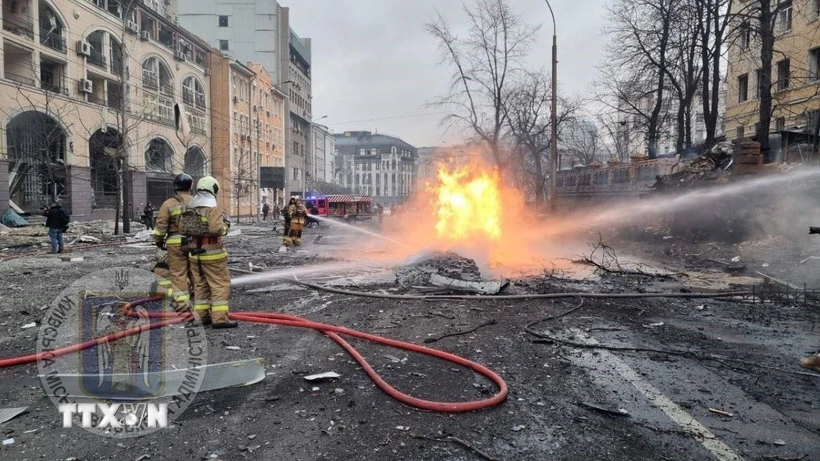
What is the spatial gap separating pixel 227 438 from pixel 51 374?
89.7 inches

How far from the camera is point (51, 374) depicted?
4277 millimetres

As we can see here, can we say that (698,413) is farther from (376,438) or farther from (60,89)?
(60,89)

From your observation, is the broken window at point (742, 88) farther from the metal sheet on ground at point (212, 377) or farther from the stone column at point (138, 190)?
the stone column at point (138, 190)

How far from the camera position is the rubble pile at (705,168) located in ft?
54.5

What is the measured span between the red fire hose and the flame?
7889 mm

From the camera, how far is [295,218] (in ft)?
50.3

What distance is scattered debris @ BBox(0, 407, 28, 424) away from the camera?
136 inches

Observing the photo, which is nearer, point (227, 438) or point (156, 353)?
→ point (227, 438)

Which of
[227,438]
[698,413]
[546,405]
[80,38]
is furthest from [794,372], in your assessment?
[80,38]

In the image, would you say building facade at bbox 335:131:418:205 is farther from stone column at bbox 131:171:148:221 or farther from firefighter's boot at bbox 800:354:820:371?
firefighter's boot at bbox 800:354:820:371

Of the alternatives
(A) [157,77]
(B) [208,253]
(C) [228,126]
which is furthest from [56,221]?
(C) [228,126]

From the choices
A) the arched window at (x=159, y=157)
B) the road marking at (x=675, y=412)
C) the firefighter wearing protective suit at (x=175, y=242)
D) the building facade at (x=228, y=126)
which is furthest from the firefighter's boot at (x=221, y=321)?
the building facade at (x=228, y=126)

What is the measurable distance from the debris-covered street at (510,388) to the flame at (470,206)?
571 centimetres

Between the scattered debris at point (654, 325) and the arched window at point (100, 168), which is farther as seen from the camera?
the arched window at point (100, 168)
